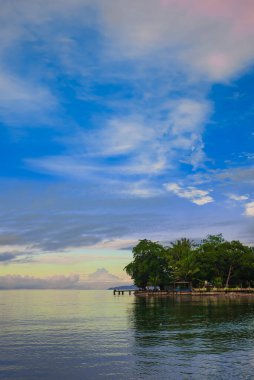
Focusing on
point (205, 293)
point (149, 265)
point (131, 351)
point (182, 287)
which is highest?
point (149, 265)

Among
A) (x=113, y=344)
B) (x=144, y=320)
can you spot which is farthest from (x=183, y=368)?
(x=144, y=320)

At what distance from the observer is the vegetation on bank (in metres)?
121

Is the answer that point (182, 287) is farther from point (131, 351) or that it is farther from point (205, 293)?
point (131, 351)

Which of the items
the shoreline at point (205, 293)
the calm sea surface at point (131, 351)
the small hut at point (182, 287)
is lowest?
the calm sea surface at point (131, 351)

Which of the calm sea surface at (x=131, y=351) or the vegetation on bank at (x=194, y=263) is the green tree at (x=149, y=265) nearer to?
the vegetation on bank at (x=194, y=263)

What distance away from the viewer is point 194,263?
11956 cm

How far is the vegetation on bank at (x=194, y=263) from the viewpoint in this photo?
121250mm

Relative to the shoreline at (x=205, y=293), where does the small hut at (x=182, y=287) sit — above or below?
above

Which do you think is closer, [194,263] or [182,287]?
[194,263]

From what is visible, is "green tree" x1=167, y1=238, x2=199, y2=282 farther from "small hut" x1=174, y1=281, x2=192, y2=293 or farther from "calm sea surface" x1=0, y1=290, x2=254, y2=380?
"calm sea surface" x1=0, y1=290, x2=254, y2=380

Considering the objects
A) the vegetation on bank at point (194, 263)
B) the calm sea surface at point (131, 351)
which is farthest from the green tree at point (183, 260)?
the calm sea surface at point (131, 351)

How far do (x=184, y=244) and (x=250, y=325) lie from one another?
85.9 metres

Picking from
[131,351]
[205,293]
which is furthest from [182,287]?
[131,351]

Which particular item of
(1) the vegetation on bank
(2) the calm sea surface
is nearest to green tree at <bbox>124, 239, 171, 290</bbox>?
(1) the vegetation on bank
